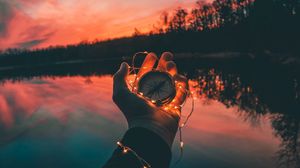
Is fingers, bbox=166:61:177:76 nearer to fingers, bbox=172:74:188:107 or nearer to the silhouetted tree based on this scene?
fingers, bbox=172:74:188:107

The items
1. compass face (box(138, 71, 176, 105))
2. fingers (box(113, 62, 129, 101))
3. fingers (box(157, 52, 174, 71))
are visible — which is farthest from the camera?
fingers (box(157, 52, 174, 71))

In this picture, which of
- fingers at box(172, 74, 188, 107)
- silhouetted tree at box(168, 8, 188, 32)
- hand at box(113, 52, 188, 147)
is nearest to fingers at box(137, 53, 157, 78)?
fingers at box(172, 74, 188, 107)

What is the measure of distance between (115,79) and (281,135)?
666 cm

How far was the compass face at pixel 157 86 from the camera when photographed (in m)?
4.38

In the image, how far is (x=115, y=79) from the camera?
3.88 metres

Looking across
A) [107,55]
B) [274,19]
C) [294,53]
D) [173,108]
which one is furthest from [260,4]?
[107,55]

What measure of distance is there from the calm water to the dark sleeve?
14.1ft

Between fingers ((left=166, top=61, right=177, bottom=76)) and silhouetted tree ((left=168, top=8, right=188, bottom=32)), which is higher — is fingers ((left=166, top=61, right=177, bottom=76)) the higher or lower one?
the lower one

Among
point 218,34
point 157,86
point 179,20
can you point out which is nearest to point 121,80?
point 157,86

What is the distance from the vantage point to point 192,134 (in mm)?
9570

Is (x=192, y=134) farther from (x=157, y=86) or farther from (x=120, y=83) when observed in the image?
(x=120, y=83)

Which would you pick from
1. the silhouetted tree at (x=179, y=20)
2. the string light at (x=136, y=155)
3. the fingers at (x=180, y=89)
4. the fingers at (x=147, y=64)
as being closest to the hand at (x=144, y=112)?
the fingers at (x=180, y=89)

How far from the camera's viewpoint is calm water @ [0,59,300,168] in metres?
7.73

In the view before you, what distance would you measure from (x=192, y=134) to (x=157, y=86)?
534 centimetres
